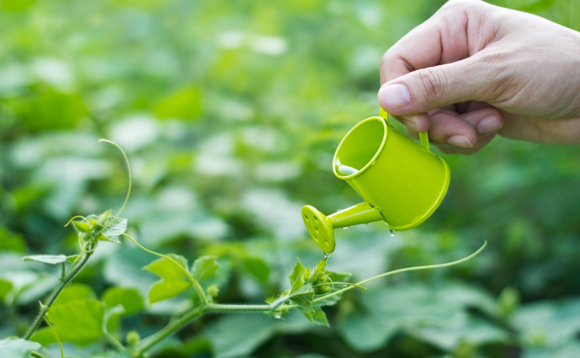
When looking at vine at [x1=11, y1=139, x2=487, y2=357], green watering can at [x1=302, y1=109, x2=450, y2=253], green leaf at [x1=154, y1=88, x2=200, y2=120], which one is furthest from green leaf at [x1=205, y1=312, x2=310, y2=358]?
green leaf at [x1=154, y1=88, x2=200, y2=120]

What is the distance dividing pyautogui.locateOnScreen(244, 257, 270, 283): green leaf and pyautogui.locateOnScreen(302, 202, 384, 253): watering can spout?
0.98 ft

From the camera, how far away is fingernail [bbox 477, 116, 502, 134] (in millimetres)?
798

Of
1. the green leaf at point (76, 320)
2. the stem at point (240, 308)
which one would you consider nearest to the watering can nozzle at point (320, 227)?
the stem at point (240, 308)

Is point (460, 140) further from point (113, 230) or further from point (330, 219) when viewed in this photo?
point (113, 230)

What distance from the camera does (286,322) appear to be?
0.91 meters

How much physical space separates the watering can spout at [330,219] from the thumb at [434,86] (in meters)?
0.17

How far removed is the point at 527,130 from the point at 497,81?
0.31m

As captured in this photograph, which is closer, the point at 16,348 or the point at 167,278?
the point at 16,348

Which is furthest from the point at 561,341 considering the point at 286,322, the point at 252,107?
the point at 252,107

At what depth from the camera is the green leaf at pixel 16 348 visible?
0.45 m

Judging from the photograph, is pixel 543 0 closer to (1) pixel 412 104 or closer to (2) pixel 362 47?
(1) pixel 412 104

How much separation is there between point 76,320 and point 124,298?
108 mm

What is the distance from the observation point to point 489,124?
2.62ft

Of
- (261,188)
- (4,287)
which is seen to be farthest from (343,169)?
(261,188)
